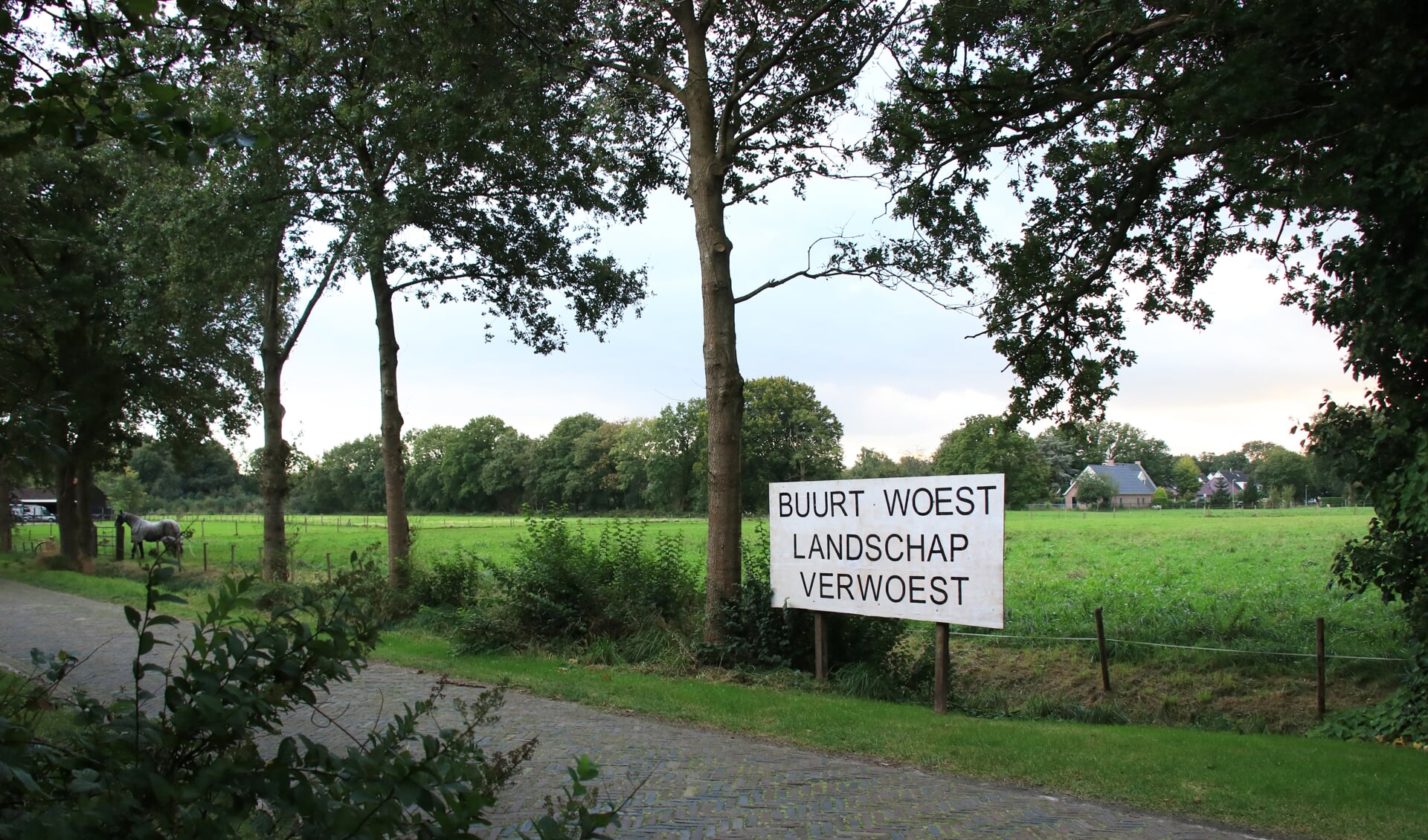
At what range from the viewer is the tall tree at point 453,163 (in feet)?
33.8

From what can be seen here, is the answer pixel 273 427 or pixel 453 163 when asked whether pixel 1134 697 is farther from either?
pixel 273 427

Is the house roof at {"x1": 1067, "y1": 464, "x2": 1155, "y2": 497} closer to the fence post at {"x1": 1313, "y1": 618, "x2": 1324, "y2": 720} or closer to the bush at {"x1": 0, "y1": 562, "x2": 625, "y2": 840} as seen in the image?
the fence post at {"x1": 1313, "y1": 618, "x2": 1324, "y2": 720}

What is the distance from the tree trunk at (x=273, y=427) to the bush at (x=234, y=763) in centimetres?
2155

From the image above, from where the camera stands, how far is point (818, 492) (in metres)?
11.2

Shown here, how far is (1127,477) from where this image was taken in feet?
458

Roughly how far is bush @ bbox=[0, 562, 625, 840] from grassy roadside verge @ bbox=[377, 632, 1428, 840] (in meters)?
2.85

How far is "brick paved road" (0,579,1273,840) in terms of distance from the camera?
17.7 ft

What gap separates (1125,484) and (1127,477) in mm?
1879

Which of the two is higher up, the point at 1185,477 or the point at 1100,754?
the point at 1100,754

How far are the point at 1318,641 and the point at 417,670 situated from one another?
11101mm

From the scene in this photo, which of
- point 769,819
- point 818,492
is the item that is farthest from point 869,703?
point 769,819

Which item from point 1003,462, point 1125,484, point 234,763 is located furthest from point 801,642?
point 1125,484

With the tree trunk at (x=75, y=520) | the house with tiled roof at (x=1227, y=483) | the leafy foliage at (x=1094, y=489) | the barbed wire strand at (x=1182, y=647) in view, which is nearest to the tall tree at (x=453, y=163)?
the barbed wire strand at (x=1182, y=647)

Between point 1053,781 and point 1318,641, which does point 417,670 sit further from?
point 1318,641
